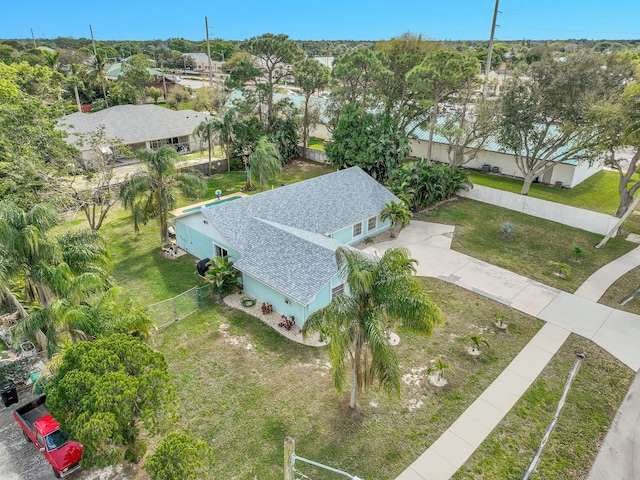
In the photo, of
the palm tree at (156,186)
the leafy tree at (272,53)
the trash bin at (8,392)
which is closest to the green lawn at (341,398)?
the palm tree at (156,186)

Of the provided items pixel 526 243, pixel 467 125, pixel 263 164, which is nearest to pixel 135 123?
pixel 263 164

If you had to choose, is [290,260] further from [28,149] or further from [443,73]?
[443,73]

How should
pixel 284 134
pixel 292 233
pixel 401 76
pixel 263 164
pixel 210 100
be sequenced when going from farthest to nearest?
1. pixel 210 100
2. pixel 284 134
3. pixel 401 76
4. pixel 263 164
5. pixel 292 233

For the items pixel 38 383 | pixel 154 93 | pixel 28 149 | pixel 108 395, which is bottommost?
pixel 38 383

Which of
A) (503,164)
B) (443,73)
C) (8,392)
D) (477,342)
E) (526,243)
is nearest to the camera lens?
(8,392)

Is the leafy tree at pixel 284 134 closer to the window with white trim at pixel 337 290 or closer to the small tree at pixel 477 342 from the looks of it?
the window with white trim at pixel 337 290
